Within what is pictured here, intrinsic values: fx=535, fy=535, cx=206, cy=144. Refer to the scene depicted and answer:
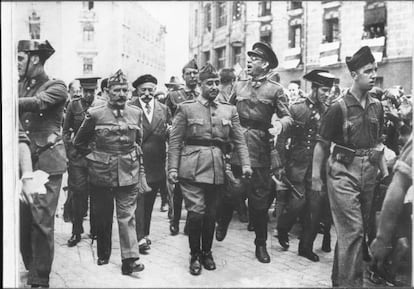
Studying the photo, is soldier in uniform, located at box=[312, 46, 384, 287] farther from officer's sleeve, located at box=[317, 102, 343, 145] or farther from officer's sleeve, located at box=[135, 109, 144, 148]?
officer's sleeve, located at box=[135, 109, 144, 148]

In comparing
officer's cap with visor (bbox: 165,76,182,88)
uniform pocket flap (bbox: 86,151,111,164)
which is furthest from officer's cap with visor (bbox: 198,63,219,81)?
uniform pocket flap (bbox: 86,151,111,164)

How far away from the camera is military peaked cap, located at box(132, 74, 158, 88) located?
17.2 ft

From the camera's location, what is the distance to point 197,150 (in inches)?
188

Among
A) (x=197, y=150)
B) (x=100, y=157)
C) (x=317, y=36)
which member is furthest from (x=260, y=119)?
(x=100, y=157)

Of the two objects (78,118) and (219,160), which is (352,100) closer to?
(219,160)

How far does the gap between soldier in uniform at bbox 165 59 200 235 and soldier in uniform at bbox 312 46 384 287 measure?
5.06ft

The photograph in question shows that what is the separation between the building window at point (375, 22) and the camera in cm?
579

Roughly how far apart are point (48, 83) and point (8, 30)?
51cm

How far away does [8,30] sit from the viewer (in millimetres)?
4238

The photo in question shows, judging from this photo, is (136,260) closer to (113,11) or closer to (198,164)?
(198,164)

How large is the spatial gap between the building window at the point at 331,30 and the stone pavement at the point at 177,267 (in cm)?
226

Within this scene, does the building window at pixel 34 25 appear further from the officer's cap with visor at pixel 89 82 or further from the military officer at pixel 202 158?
the military officer at pixel 202 158

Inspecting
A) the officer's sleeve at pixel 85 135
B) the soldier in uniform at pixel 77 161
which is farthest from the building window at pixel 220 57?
the officer's sleeve at pixel 85 135

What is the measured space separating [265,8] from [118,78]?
5.20 ft
